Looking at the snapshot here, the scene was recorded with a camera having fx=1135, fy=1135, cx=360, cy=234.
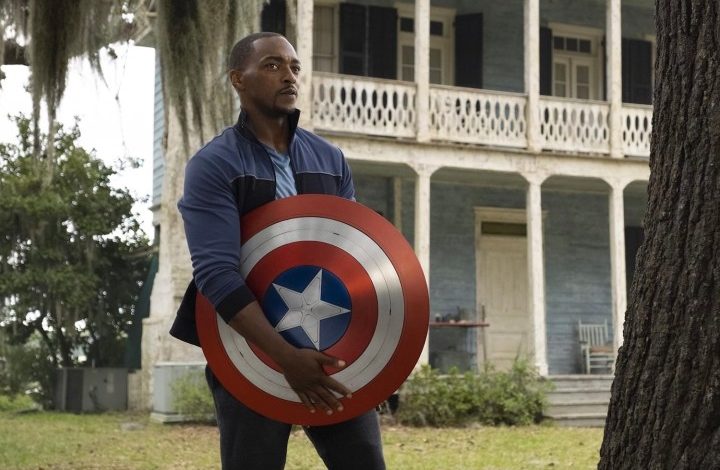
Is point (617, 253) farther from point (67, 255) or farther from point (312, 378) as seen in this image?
point (312, 378)

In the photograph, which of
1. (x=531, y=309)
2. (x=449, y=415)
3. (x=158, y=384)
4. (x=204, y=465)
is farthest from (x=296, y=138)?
(x=531, y=309)

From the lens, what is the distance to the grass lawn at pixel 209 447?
8438 mm

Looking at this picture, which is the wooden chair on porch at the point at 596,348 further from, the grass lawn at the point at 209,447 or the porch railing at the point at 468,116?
the grass lawn at the point at 209,447

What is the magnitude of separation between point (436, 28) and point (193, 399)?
656 centimetres

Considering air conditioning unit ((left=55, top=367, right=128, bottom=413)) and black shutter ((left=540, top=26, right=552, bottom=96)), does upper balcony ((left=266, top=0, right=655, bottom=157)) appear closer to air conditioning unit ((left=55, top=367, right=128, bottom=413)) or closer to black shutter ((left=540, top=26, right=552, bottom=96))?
black shutter ((left=540, top=26, right=552, bottom=96))

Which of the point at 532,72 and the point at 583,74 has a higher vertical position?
the point at 583,74

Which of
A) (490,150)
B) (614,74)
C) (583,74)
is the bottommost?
(490,150)

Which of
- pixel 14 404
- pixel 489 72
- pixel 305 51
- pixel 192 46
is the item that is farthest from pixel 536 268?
pixel 14 404

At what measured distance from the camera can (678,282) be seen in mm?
2740

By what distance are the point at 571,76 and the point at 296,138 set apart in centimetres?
1443

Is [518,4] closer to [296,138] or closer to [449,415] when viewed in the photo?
[449,415]

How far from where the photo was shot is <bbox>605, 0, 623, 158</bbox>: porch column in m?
15.0

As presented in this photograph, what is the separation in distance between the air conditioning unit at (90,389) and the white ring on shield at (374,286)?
12832 mm

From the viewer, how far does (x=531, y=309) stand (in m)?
14.3
